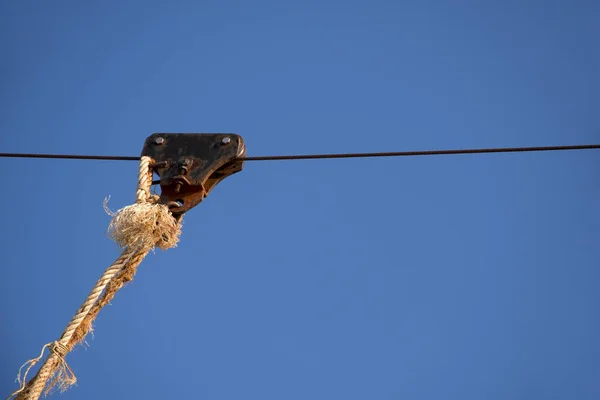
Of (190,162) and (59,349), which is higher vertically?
(190,162)

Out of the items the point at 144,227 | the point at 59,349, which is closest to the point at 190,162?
the point at 144,227

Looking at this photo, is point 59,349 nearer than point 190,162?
Yes

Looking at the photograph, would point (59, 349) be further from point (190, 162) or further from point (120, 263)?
point (190, 162)

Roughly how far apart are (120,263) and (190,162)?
1.83 ft

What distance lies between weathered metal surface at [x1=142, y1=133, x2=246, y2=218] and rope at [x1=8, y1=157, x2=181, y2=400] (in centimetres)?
6

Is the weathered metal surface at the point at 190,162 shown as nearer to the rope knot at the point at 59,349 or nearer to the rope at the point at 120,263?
the rope at the point at 120,263

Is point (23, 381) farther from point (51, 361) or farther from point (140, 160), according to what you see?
point (140, 160)

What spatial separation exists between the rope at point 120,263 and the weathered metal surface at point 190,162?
6 cm

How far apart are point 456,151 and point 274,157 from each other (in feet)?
2.66

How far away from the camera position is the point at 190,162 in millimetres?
4383

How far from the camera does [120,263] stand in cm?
409

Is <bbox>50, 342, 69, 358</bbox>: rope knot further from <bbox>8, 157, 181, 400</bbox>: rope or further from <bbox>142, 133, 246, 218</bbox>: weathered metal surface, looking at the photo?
<bbox>142, 133, 246, 218</bbox>: weathered metal surface

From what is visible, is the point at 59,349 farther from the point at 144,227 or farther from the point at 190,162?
the point at 190,162

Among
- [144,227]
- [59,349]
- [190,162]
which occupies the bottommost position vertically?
[59,349]
